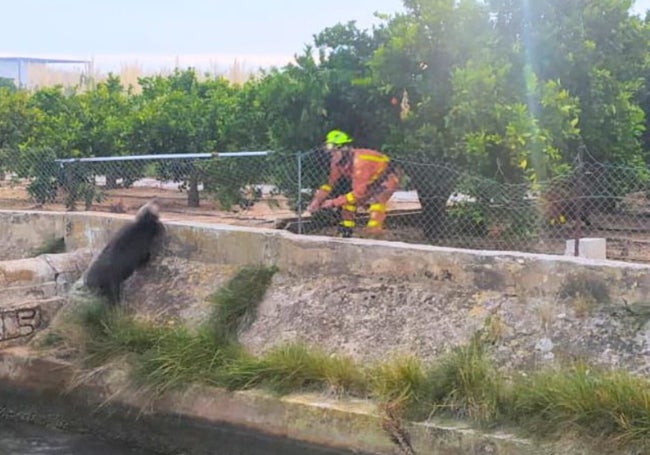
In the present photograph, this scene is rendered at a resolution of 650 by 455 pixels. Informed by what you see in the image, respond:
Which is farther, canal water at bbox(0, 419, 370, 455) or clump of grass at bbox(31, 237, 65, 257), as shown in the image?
clump of grass at bbox(31, 237, 65, 257)

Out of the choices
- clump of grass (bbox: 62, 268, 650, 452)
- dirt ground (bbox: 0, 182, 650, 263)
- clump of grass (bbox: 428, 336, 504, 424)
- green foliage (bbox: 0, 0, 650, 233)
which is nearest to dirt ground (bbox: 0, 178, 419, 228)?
dirt ground (bbox: 0, 182, 650, 263)

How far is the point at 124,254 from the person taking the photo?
812 centimetres

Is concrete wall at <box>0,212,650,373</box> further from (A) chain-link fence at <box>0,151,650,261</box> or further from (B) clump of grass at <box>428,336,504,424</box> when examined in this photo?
(A) chain-link fence at <box>0,151,650,261</box>

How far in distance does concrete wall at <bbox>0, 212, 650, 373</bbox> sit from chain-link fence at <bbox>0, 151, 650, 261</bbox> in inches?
60.1

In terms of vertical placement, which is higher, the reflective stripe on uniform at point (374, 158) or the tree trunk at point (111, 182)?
the reflective stripe on uniform at point (374, 158)

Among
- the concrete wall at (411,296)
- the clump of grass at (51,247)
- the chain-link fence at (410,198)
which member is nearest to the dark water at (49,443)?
the concrete wall at (411,296)

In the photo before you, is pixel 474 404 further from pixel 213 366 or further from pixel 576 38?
pixel 576 38

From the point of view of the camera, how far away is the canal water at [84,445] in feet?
19.8

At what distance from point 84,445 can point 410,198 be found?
20.6ft

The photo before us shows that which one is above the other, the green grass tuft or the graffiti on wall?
the green grass tuft

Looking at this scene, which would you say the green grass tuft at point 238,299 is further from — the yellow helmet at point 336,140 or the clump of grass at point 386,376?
the yellow helmet at point 336,140

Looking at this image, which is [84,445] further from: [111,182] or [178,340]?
[111,182]

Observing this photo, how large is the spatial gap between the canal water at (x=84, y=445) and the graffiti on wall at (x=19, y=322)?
0.72 m

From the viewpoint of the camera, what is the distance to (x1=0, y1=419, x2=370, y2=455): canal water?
6.03 m
